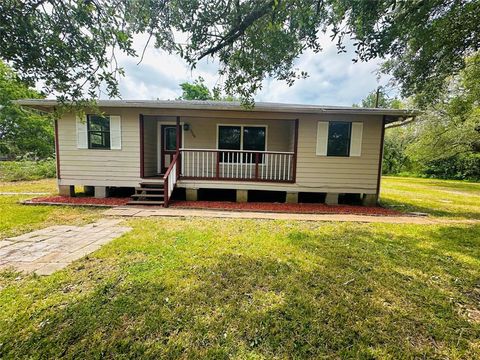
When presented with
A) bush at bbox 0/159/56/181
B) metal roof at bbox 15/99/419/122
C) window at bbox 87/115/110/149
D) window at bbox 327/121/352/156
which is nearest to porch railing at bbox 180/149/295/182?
window at bbox 327/121/352/156

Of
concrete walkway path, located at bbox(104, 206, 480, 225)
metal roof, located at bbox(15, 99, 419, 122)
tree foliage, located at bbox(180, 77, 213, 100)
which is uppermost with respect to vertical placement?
tree foliage, located at bbox(180, 77, 213, 100)

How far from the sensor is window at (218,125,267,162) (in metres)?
8.21

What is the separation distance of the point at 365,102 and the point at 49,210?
42.1 meters

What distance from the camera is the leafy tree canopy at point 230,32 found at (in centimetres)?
280

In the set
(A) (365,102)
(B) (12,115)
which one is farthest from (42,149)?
(A) (365,102)

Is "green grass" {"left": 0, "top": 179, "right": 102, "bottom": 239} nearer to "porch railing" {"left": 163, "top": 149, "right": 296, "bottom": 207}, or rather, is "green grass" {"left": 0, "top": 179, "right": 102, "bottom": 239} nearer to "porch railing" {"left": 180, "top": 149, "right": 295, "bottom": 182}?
"porch railing" {"left": 163, "top": 149, "right": 296, "bottom": 207}

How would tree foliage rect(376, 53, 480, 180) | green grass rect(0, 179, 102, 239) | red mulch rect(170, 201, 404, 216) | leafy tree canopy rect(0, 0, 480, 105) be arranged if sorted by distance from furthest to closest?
tree foliage rect(376, 53, 480, 180) < red mulch rect(170, 201, 404, 216) < green grass rect(0, 179, 102, 239) < leafy tree canopy rect(0, 0, 480, 105)

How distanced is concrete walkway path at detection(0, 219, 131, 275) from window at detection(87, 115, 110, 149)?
3719 millimetres

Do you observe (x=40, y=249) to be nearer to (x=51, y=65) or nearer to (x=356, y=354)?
(x=51, y=65)

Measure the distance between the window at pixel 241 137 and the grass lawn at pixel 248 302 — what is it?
5014 mm

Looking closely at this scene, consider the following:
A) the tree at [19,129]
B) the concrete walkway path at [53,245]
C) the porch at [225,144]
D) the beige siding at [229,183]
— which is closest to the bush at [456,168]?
the beige siding at [229,183]

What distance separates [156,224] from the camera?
4.70 metres

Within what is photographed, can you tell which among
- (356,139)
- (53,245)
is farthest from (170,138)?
(356,139)

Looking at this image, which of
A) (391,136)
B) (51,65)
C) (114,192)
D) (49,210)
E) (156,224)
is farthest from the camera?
(391,136)
